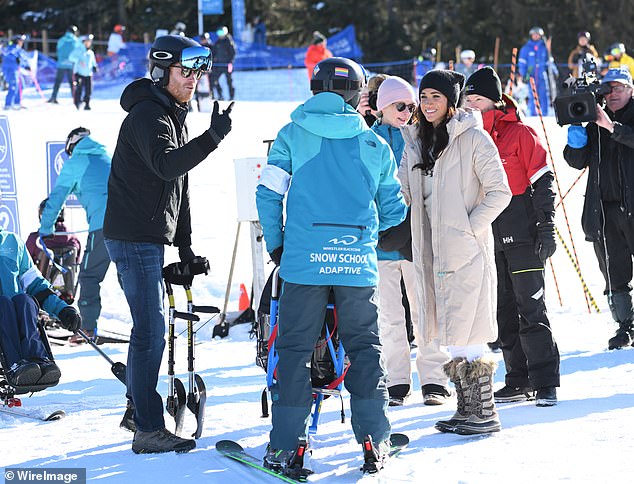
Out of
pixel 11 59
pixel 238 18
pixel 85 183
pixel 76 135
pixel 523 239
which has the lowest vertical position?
pixel 85 183

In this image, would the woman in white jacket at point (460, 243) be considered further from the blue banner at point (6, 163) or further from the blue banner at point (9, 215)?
the blue banner at point (6, 163)

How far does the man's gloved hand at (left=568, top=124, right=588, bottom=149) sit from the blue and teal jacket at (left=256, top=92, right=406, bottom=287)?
3432 millimetres

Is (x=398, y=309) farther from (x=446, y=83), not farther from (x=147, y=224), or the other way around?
(x=147, y=224)

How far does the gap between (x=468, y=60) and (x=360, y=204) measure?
16825 mm

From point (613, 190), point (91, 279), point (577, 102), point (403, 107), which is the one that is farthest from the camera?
point (91, 279)

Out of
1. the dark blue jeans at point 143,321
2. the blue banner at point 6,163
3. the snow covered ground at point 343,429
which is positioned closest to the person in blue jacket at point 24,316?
the snow covered ground at point 343,429

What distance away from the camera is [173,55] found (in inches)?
192

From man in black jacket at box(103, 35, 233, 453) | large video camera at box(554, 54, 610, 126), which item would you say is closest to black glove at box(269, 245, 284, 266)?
man in black jacket at box(103, 35, 233, 453)

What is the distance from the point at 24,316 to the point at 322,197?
232 cm

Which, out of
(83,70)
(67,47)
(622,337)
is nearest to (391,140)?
(622,337)

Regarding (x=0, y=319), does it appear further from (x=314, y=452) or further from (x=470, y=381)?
(x=470, y=381)

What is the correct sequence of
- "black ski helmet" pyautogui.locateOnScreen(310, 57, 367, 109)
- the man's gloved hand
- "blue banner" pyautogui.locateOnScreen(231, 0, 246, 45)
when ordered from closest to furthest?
"black ski helmet" pyautogui.locateOnScreen(310, 57, 367, 109) < the man's gloved hand < "blue banner" pyautogui.locateOnScreen(231, 0, 246, 45)

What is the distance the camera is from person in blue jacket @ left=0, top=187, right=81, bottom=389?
5719mm

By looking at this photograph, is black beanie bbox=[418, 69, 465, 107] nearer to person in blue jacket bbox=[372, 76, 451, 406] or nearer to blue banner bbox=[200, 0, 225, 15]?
person in blue jacket bbox=[372, 76, 451, 406]
